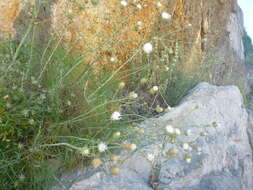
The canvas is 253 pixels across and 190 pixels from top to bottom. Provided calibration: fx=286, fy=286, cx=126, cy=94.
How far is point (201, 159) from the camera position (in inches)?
73.4

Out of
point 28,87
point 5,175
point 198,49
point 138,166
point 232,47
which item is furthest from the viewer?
point 232,47

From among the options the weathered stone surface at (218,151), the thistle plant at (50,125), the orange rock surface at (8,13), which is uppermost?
the orange rock surface at (8,13)

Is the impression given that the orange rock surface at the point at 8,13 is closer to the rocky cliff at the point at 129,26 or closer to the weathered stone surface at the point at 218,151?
the rocky cliff at the point at 129,26

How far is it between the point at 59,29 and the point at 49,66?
535 millimetres

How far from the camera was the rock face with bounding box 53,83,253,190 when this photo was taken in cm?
151

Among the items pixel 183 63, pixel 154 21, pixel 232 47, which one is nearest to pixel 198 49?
pixel 183 63

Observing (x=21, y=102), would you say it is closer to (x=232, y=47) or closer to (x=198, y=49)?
(x=198, y=49)

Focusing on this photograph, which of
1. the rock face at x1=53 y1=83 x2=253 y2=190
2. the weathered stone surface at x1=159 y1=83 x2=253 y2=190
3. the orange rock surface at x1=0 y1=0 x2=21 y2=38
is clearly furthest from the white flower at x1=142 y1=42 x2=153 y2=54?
the orange rock surface at x1=0 y1=0 x2=21 y2=38

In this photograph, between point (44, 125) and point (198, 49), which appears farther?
point (198, 49)

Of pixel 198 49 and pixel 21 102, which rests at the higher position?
pixel 21 102

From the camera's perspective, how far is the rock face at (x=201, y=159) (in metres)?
1.51

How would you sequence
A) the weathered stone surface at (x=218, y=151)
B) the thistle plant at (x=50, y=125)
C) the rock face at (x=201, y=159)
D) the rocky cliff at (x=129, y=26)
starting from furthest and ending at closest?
the rocky cliff at (x=129, y=26) → the weathered stone surface at (x=218, y=151) → the rock face at (x=201, y=159) → the thistle plant at (x=50, y=125)

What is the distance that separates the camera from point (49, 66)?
1747mm

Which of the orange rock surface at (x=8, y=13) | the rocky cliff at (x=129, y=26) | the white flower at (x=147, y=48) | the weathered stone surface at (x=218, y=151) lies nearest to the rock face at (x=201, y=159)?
the weathered stone surface at (x=218, y=151)
